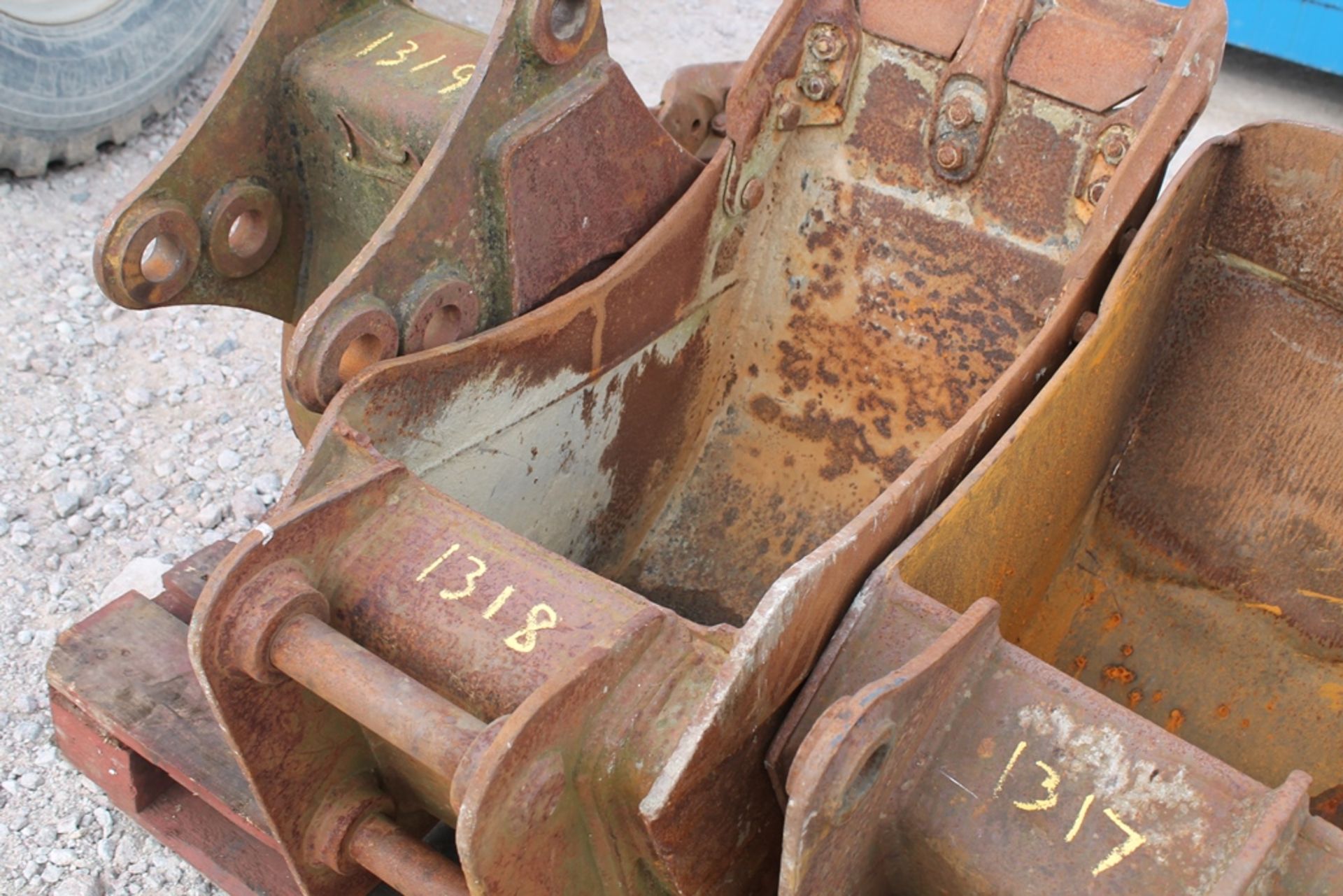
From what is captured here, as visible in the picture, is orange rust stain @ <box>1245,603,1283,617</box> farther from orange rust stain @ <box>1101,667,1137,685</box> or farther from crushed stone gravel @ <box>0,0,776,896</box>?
crushed stone gravel @ <box>0,0,776,896</box>

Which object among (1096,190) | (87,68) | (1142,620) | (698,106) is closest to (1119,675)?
(1142,620)

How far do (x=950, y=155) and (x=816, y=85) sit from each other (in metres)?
0.32

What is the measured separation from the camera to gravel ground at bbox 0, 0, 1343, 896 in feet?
8.41

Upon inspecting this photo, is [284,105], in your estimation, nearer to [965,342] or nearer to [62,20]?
[965,342]

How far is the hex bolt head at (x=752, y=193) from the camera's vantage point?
2.78 metres

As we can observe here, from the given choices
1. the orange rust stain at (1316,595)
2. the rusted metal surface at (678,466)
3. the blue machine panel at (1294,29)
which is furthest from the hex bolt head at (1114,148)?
the blue machine panel at (1294,29)

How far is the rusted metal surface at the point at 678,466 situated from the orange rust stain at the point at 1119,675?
56 centimetres

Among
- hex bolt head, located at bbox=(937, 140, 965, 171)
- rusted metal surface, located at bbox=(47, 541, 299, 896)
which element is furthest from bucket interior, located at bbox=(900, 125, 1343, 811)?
rusted metal surface, located at bbox=(47, 541, 299, 896)

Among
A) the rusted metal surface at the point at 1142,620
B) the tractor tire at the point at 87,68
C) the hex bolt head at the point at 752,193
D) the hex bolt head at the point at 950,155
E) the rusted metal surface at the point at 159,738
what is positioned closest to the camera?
the rusted metal surface at the point at 1142,620

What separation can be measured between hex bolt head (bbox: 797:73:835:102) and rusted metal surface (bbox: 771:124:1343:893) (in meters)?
0.78

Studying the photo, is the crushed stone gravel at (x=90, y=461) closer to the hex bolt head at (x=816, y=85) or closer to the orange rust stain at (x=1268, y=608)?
the hex bolt head at (x=816, y=85)

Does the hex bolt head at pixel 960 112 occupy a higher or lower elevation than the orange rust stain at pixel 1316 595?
higher

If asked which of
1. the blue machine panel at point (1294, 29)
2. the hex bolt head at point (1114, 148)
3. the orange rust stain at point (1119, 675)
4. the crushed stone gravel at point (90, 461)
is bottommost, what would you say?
the crushed stone gravel at point (90, 461)

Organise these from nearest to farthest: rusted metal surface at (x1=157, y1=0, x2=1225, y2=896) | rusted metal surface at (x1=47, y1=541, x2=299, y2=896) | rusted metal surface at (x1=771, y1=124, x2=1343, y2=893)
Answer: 1. rusted metal surface at (x1=771, y1=124, x2=1343, y2=893)
2. rusted metal surface at (x1=157, y1=0, x2=1225, y2=896)
3. rusted metal surface at (x1=47, y1=541, x2=299, y2=896)
